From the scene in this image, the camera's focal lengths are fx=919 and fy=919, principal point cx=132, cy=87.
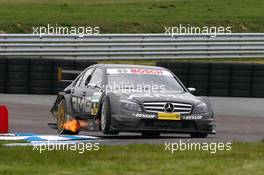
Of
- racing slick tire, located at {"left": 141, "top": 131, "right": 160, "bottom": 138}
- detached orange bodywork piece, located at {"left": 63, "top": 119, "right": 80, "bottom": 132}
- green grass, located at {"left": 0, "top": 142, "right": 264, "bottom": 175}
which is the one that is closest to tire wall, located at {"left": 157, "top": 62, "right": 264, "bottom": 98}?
racing slick tire, located at {"left": 141, "top": 131, "right": 160, "bottom": 138}

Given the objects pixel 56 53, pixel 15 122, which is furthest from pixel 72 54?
pixel 15 122

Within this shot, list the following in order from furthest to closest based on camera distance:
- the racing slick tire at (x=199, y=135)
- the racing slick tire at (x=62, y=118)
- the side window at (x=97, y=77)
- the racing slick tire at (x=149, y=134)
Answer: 1. the racing slick tire at (x=62, y=118)
2. the side window at (x=97, y=77)
3. the racing slick tire at (x=199, y=135)
4. the racing slick tire at (x=149, y=134)

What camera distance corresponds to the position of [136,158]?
35.2 ft

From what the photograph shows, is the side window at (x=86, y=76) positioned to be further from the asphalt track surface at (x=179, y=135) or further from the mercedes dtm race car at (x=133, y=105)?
the asphalt track surface at (x=179, y=135)

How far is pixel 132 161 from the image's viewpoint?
1045 centimetres

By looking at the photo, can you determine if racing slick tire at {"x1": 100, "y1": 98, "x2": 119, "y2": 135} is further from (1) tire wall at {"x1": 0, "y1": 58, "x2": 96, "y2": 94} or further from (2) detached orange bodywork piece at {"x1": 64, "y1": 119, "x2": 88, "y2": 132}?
(1) tire wall at {"x1": 0, "y1": 58, "x2": 96, "y2": 94}

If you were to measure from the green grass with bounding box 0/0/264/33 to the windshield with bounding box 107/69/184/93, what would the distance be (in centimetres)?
2006

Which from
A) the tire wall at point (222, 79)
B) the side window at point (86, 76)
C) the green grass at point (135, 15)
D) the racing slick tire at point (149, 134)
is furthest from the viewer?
the green grass at point (135, 15)

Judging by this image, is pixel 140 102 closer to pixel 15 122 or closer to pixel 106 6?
pixel 15 122

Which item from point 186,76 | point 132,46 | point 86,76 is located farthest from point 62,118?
point 132,46

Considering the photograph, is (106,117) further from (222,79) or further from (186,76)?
(222,79)

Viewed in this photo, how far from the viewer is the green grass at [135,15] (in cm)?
3650

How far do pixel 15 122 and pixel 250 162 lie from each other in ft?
28.4

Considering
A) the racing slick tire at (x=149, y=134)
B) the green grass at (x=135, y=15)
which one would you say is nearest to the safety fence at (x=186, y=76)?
the racing slick tire at (x=149, y=134)
